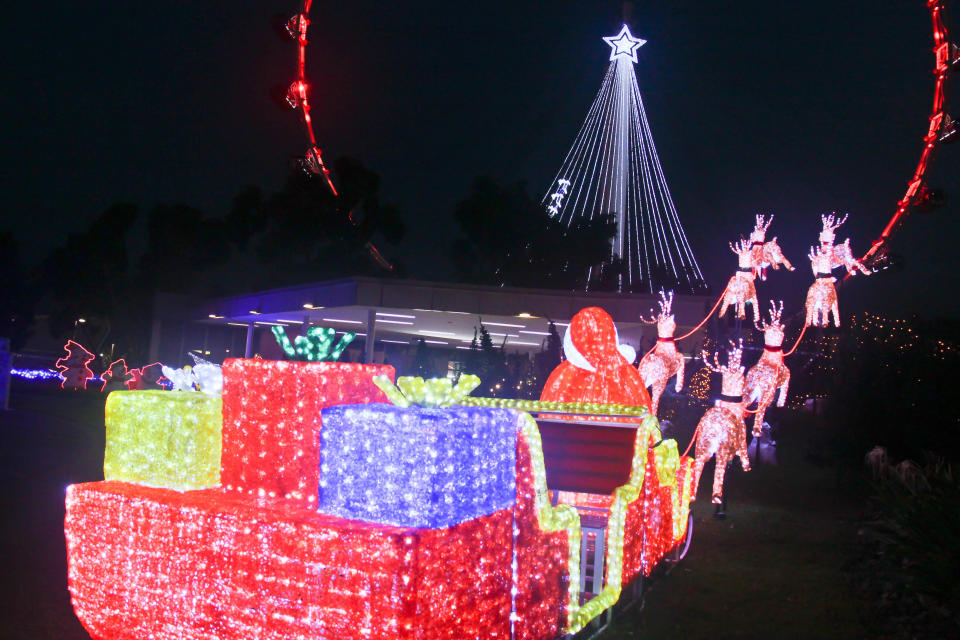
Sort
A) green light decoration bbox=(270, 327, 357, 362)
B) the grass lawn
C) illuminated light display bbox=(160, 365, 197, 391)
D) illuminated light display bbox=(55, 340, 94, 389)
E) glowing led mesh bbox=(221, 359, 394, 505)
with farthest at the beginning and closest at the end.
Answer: illuminated light display bbox=(55, 340, 94, 389) → the grass lawn → illuminated light display bbox=(160, 365, 197, 391) → green light decoration bbox=(270, 327, 357, 362) → glowing led mesh bbox=(221, 359, 394, 505)

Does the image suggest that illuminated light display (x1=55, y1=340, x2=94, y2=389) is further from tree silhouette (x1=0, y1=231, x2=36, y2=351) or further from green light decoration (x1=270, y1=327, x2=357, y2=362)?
green light decoration (x1=270, y1=327, x2=357, y2=362)

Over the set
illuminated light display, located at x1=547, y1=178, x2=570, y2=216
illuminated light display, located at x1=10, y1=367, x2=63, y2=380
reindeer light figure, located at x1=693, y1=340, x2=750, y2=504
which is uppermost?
illuminated light display, located at x1=547, y1=178, x2=570, y2=216

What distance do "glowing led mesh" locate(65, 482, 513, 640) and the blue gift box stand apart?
0.30ft

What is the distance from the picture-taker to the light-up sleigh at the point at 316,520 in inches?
134

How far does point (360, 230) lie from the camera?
3897 cm

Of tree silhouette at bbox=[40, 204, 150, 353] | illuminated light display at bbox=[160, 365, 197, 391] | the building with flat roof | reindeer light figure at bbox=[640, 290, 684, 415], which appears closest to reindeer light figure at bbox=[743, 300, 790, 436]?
reindeer light figure at bbox=[640, 290, 684, 415]

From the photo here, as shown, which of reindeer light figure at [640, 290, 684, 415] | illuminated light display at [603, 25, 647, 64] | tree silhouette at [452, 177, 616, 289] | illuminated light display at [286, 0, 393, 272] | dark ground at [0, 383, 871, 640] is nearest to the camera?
dark ground at [0, 383, 871, 640]

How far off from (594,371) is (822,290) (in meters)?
4.60

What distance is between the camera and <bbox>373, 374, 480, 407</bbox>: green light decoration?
3883 millimetres

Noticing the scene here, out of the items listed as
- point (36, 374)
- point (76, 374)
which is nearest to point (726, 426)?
point (76, 374)

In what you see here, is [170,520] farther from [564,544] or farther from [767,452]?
[767,452]

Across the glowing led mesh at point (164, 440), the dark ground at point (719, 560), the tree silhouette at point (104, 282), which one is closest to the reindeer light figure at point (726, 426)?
the dark ground at point (719, 560)

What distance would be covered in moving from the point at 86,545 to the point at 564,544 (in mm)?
2555

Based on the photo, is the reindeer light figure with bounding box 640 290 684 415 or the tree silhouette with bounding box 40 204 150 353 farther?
the tree silhouette with bounding box 40 204 150 353
